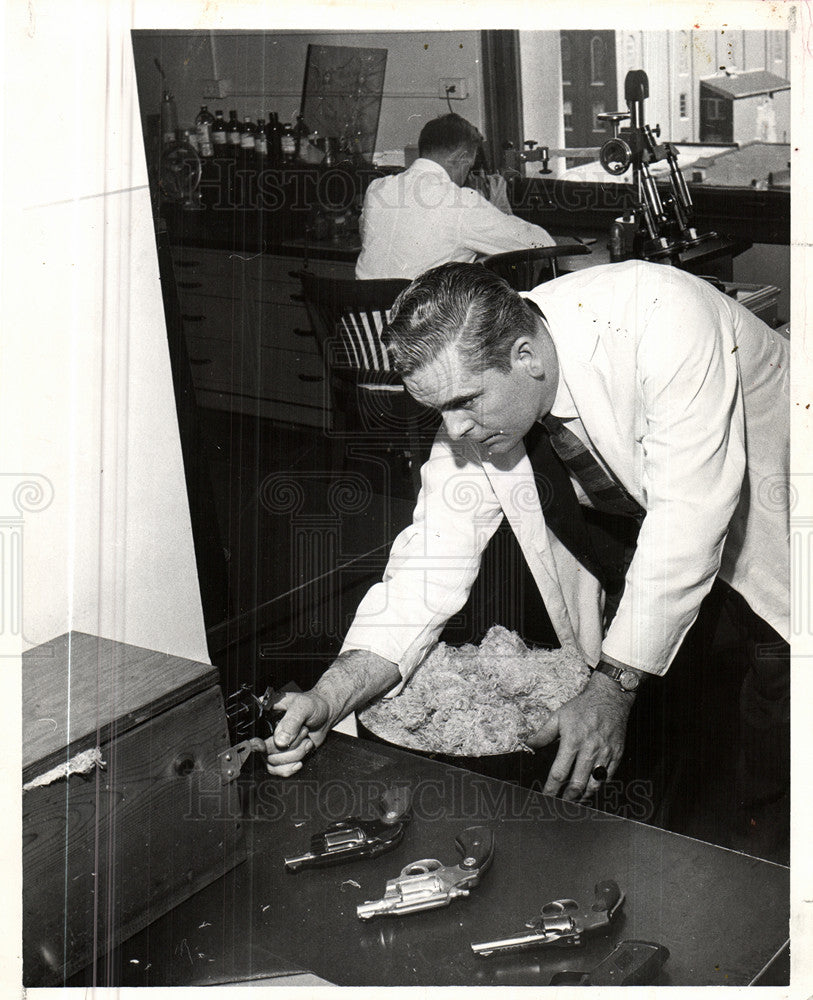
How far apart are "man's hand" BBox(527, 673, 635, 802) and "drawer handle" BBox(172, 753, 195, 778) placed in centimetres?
45

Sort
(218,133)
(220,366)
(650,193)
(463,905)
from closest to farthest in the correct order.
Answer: (463,905) → (650,193) → (220,366) → (218,133)

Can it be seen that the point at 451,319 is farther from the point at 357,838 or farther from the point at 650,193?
the point at 650,193

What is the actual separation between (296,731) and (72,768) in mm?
343

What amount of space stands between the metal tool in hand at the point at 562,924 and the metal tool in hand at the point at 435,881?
7 centimetres

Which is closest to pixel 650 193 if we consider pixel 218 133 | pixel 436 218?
pixel 436 218

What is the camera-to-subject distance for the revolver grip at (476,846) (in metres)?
1.03

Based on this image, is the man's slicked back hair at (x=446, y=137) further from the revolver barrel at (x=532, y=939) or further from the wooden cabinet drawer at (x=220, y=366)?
the revolver barrel at (x=532, y=939)

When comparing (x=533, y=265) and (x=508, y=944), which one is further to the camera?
(x=533, y=265)

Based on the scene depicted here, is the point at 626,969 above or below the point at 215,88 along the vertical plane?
below

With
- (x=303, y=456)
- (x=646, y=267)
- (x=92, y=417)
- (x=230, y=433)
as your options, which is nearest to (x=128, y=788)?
(x=92, y=417)

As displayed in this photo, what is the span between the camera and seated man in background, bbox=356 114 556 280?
3072 mm

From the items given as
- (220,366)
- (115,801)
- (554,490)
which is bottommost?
(115,801)

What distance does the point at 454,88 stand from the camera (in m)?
4.12
